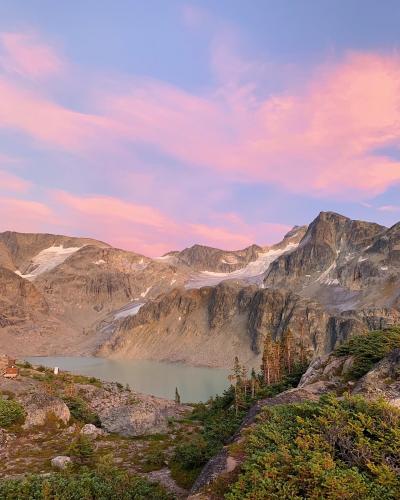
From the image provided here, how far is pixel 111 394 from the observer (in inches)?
2373

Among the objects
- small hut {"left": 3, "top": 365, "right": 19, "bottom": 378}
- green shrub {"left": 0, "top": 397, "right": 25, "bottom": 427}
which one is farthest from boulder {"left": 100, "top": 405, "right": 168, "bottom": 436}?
small hut {"left": 3, "top": 365, "right": 19, "bottom": 378}

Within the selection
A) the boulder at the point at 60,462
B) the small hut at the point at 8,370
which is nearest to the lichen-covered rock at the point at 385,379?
the boulder at the point at 60,462

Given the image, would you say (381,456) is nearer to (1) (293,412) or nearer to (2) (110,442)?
(1) (293,412)

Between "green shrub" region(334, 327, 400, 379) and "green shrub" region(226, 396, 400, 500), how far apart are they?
55.6 feet

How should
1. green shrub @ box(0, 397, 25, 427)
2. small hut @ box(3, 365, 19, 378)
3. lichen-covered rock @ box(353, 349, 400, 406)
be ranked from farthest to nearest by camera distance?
small hut @ box(3, 365, 19, 378) < green shrub @ box(0, 397, 25, 427) < lichen-covered rock @ box(353, 349, 400, 406)

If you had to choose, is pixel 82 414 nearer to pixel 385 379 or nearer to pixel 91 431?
pixel 91 431

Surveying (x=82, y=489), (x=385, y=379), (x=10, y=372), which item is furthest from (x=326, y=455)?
(x=10, y=372)

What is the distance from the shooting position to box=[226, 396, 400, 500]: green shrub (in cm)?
1103

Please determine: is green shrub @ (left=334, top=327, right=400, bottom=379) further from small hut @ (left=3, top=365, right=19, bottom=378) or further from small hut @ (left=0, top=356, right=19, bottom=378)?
small hut @ (left=0, top=356, right=19, bottom=378)

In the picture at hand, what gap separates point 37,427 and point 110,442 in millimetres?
8088

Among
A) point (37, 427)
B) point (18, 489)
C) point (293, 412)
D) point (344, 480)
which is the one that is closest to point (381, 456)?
point (344, 480)

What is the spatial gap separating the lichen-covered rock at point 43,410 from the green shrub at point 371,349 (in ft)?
99.6

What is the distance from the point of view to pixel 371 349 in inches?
1245

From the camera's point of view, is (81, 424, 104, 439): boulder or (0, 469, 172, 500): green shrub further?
(81, 424, 104, 439): boulder
